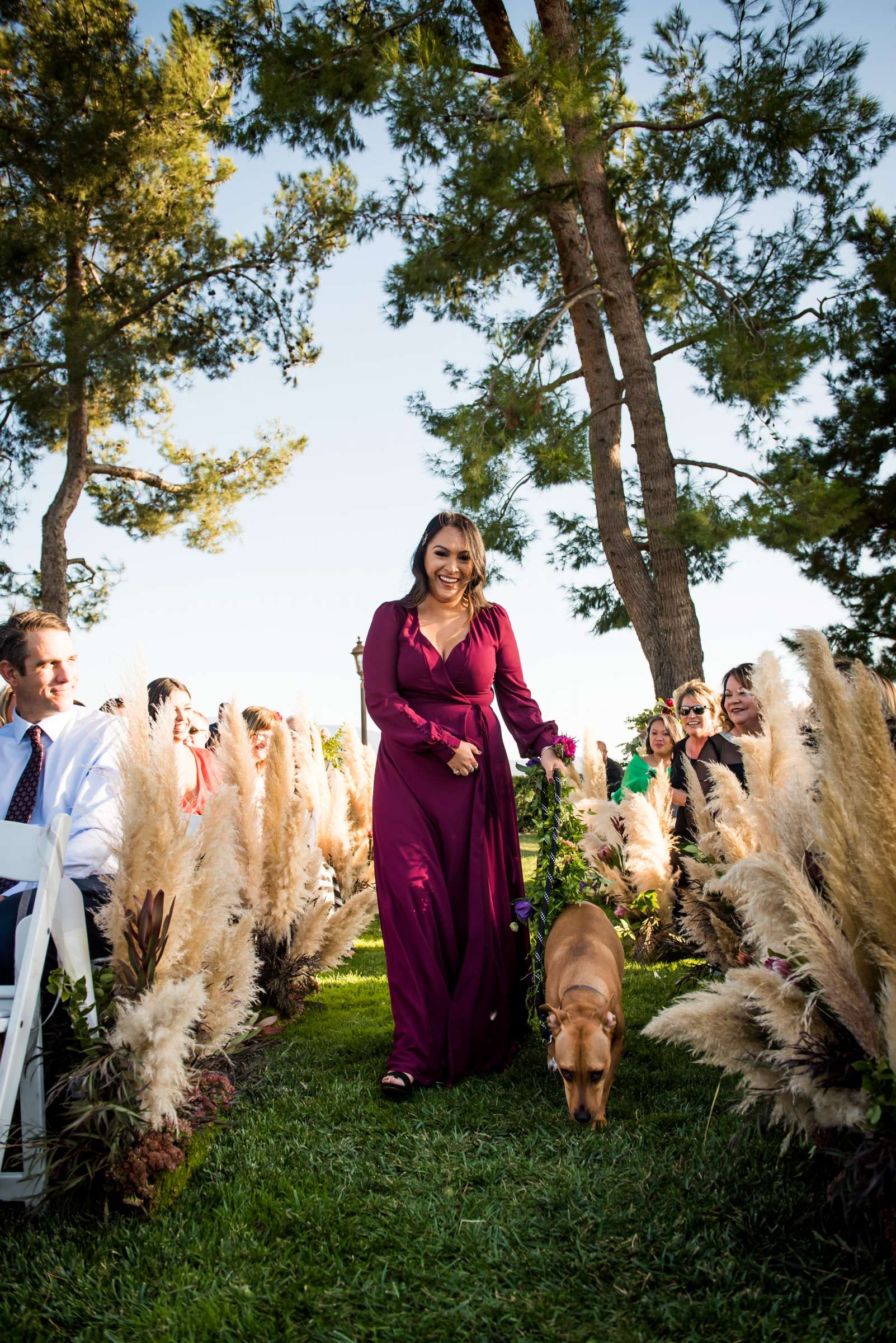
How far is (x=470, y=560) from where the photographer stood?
413 centimetres

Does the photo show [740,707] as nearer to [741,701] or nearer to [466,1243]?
[741,701]

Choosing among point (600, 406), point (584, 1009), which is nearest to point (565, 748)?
point (584, 1009)

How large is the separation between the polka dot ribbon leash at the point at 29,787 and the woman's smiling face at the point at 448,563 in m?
1.68

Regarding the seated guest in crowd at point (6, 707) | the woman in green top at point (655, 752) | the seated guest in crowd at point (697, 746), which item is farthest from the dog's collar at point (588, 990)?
the woman in green top at point (655, 752)

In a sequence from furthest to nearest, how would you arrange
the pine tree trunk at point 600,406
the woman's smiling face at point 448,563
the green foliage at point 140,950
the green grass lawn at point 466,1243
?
the pine tree trunk at point 600,406
the woman's smiling face at point 448,563
the green foliage at point 140,950
the green grass lawn at point 466,1243

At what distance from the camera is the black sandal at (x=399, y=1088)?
11.3 ft

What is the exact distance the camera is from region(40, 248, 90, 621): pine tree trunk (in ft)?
46.3

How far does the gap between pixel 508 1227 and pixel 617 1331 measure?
48 cm

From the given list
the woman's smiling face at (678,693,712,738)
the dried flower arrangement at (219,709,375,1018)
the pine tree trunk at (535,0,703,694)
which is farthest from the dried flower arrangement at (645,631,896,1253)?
the pine tree trunk at (535,0,703,694)

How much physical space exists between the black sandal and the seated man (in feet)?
3.74

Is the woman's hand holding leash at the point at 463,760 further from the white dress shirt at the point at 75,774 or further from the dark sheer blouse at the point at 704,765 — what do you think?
the dark sheer blouse at the point at 704,765

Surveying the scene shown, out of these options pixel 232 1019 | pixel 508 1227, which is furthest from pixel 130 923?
pixel 508 1227

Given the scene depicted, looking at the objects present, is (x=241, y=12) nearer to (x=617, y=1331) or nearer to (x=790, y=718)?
(x=790, y=718)

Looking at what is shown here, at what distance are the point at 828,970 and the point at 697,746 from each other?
419cm
